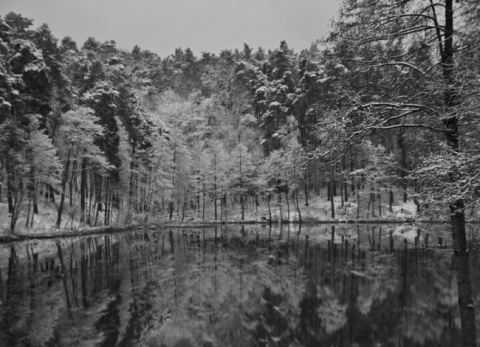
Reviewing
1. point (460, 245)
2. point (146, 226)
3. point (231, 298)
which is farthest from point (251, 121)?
point (460, 245)

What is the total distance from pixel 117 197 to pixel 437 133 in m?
50.0

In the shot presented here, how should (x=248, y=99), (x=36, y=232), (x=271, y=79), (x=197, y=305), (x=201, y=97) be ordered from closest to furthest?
1. (x=197, y=305)
2. (x=36, y=232)
3. (x=271, y=79)
4. (x=248, y=99)
5. (x=201, y=97)

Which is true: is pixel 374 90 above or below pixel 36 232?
above

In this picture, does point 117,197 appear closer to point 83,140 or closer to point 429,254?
point 83,140

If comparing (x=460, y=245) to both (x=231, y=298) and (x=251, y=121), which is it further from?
(x=251, y=121)

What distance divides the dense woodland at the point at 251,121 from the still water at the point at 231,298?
8.32 ft

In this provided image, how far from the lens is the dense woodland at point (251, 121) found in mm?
6395

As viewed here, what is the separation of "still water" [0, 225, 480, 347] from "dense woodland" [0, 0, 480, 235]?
8.32ft

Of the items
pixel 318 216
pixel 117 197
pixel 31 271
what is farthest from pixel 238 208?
pixel 31 271

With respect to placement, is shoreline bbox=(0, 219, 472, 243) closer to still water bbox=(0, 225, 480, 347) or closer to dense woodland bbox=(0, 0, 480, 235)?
dense woodland bbox=(0, 0, 480, 235)

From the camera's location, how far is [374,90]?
7.54 metres

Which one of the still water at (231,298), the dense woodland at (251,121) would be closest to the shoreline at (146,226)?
→ the dense woodland at (251,121)

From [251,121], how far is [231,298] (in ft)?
220

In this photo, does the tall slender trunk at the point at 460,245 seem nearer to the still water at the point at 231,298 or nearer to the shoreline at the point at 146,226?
the still water at the point at 231,298
